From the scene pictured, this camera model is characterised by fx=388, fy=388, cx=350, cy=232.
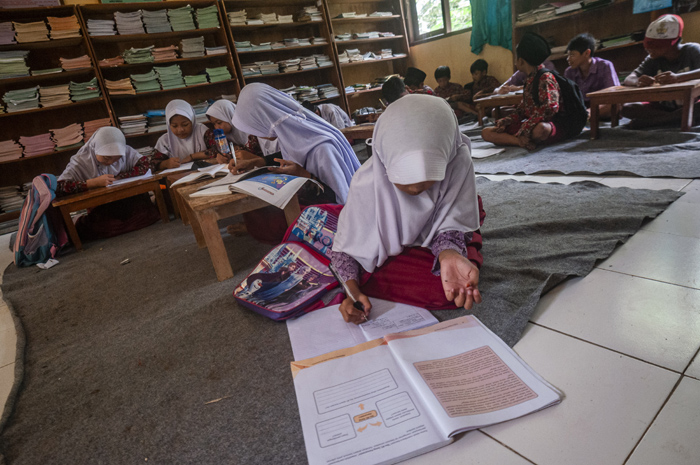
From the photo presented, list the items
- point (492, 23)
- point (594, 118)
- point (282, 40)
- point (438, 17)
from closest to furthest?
point (594, 118)
point (492, 23)
point (282, 40)
point (438, 17)

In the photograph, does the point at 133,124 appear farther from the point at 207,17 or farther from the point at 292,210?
the point at 292,210

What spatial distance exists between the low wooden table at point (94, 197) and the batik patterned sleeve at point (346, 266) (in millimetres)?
2135

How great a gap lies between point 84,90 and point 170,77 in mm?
781

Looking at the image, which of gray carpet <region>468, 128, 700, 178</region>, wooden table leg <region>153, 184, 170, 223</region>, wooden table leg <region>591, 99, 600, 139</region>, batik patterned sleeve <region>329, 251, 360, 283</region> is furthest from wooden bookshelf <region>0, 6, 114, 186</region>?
wooden table leg <region>591, 99, 600, 139</region>

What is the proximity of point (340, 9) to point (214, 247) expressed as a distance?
4.84m

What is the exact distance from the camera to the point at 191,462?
0.81m

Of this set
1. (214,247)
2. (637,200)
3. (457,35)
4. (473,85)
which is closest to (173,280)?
(214,247)

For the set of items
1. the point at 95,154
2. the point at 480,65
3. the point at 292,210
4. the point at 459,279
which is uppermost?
the point at 480,65

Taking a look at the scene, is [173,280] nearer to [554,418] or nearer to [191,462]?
[191,462]

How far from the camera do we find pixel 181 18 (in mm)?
3934

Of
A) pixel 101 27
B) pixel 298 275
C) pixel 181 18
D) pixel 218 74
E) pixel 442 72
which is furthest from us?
pixel 442 72

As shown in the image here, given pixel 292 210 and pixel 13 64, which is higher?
pixel 13 64

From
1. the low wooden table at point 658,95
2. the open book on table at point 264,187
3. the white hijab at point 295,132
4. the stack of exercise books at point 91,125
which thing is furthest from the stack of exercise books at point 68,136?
the low wooden table at point 658,95

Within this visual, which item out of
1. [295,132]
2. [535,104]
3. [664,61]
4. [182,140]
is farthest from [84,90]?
[664,61]
